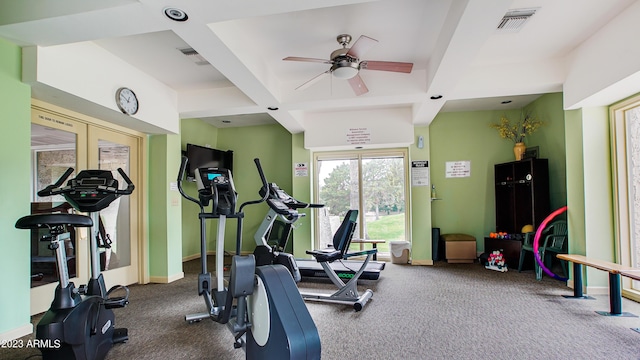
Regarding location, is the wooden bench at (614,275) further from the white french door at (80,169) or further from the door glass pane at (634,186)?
the white french door at (80,169)

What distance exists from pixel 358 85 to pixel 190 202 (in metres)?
4.19

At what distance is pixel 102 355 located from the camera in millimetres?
2260

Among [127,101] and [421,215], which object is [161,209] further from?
[421,215]

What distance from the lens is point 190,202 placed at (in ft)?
20.2

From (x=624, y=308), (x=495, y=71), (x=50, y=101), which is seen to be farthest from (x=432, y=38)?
(x=50, y=101)

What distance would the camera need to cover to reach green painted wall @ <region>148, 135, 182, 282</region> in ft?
14.6

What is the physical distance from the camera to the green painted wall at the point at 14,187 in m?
2.54

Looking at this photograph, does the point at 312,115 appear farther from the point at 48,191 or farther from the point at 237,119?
the point at 48,191

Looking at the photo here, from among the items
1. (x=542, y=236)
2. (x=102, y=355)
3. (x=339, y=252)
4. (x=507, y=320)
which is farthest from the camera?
(x=542, y=236)

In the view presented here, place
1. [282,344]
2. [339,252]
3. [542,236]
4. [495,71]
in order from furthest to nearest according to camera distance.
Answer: [542,236], [495,71], [339,252], [282,344]

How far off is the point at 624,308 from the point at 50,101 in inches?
240

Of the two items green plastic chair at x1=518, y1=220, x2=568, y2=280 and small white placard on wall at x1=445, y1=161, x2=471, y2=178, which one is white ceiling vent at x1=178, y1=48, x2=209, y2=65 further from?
green plastic chair at x1=518, y1=220, x2=568, y2=280

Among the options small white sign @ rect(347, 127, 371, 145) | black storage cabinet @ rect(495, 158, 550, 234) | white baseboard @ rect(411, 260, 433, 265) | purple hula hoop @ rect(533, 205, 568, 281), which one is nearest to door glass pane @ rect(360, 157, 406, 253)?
white baseboard @ rect(411, 260, 433, 265)

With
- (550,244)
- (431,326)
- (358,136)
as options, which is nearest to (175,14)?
(431,326)
